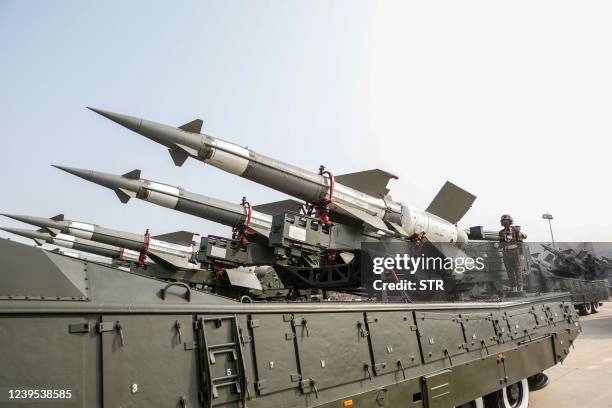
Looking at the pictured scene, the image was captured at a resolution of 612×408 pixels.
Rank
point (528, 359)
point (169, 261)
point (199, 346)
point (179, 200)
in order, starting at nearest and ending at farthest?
point (199, 346) → point (528, 359) → point (179, 200) → point (169, 261)

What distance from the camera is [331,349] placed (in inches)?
174

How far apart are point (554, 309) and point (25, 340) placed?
8.61m


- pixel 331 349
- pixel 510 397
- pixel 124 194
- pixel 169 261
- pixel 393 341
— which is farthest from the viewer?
pixel 169 261

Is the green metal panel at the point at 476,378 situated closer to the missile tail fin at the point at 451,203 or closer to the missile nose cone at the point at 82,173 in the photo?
the missile tail fin at the point at 451,203

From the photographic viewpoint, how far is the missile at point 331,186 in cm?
902

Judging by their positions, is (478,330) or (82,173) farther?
(82,173)

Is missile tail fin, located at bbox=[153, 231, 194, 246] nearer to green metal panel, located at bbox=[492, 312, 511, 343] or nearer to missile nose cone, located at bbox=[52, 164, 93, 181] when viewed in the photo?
missile nose cone, located at bbox=[52, 164, 93, 181]

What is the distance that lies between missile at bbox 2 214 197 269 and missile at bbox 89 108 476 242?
8.72 m

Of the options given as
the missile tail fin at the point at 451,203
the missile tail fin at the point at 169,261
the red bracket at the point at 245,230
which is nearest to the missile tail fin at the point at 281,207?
the red bracket at the point at 245,230

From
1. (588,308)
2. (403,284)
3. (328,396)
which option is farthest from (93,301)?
(588,308)

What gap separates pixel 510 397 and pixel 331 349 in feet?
14.1

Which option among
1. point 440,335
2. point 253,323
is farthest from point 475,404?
point 253,323

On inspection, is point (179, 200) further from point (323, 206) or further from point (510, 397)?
point (510, 397)

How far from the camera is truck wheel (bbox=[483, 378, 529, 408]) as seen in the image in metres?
6.79
